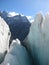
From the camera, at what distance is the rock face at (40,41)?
672 centimetres

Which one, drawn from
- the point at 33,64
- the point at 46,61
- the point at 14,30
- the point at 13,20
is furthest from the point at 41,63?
the point at 13,20

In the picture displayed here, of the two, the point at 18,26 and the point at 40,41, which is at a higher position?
the point at 18,26

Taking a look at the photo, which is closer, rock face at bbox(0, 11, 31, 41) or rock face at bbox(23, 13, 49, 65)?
rock face at bbox(23, 13, 49, 65)

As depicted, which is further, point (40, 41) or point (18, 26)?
point (18, 26)

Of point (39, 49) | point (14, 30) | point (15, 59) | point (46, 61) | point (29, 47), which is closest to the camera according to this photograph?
point (15, 59)

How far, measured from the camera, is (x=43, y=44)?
6875mm

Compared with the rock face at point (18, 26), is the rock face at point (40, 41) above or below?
below

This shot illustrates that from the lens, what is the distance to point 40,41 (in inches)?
281

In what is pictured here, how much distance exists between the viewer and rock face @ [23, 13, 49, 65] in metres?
6.72

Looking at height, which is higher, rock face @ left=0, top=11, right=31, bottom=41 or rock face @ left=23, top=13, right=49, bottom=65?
rock face @ left=0, top=11, right=31, bottom=41

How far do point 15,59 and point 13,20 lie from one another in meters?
9.42

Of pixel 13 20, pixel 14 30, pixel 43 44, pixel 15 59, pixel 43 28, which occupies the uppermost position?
pixel 13 20

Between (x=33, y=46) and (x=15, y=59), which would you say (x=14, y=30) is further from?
(x=15, y=59)

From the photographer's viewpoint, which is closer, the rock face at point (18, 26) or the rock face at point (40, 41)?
the rock face at point (40, 41)
